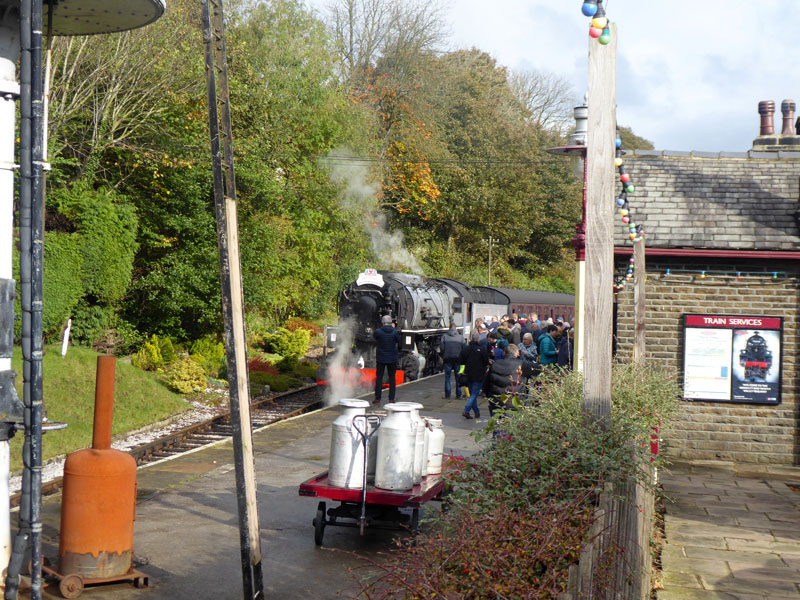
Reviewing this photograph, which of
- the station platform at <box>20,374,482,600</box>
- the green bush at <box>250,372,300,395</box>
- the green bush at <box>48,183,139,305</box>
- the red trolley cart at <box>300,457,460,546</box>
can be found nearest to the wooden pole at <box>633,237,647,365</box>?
the station platform at <box>20,374,482,600</box>

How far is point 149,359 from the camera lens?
67.5 ft

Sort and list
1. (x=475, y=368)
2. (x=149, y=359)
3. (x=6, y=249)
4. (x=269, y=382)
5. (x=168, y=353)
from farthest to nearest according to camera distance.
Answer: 1. (x=269, y=382)
2. (x=168, y=353)
3. (x=149, y=359)
4. (x=475, y=368)
5. (x=6, y=249)

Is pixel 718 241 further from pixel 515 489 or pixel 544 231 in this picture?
pixel 544 231

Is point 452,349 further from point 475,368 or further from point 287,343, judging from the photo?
point 287,343

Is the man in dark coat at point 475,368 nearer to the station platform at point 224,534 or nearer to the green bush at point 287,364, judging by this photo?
the station platform at point 224,534

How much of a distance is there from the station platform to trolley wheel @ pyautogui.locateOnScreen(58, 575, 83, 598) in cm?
13

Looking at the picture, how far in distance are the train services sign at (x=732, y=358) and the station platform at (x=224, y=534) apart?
379 cm

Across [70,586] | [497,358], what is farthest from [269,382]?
[70,586]

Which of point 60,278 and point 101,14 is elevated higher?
point 101,14

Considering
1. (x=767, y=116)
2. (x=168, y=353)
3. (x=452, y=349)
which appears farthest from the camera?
(x=168, y=353)

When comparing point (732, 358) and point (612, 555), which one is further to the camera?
point (732, 358)

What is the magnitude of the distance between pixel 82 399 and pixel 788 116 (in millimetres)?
15302

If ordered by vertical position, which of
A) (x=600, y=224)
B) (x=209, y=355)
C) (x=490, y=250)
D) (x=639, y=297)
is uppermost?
(x=490, y=250)

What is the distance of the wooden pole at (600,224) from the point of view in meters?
6.10
